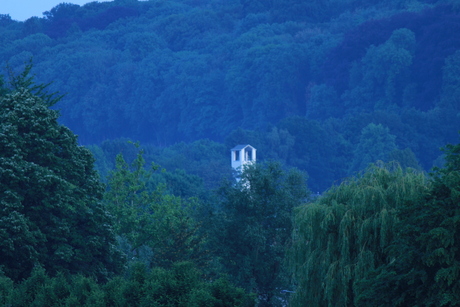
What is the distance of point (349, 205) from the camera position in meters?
24.5

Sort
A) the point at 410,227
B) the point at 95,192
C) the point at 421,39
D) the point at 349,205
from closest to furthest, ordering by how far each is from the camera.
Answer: the point at 410,227
the point at 349,205
the point at 95,192
the point at 421,39

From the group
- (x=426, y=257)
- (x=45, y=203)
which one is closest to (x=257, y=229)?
(x=45, y=203)

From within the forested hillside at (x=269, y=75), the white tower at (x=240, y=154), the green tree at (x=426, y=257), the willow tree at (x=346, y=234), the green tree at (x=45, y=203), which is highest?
the forested hillside at (x=269, y=75)

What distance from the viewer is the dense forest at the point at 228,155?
897 inches

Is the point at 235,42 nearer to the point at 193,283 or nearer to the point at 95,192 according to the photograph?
the point at 95,192

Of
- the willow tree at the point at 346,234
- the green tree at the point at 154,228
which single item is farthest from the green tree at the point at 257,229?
the willow tree at the point at 346,234

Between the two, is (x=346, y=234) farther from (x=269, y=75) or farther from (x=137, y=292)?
(x=269, y=75)

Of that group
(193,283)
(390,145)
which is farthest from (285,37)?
(193,283)

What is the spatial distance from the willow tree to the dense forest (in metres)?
0.06

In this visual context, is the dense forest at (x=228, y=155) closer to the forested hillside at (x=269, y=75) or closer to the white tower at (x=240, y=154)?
the forested hillside at (x=269, y=75)

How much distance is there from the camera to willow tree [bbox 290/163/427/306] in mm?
23234

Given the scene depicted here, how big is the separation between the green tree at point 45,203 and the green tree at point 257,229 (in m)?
8.04

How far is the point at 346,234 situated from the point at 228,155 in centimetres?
8206

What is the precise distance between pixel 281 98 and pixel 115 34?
200ft
